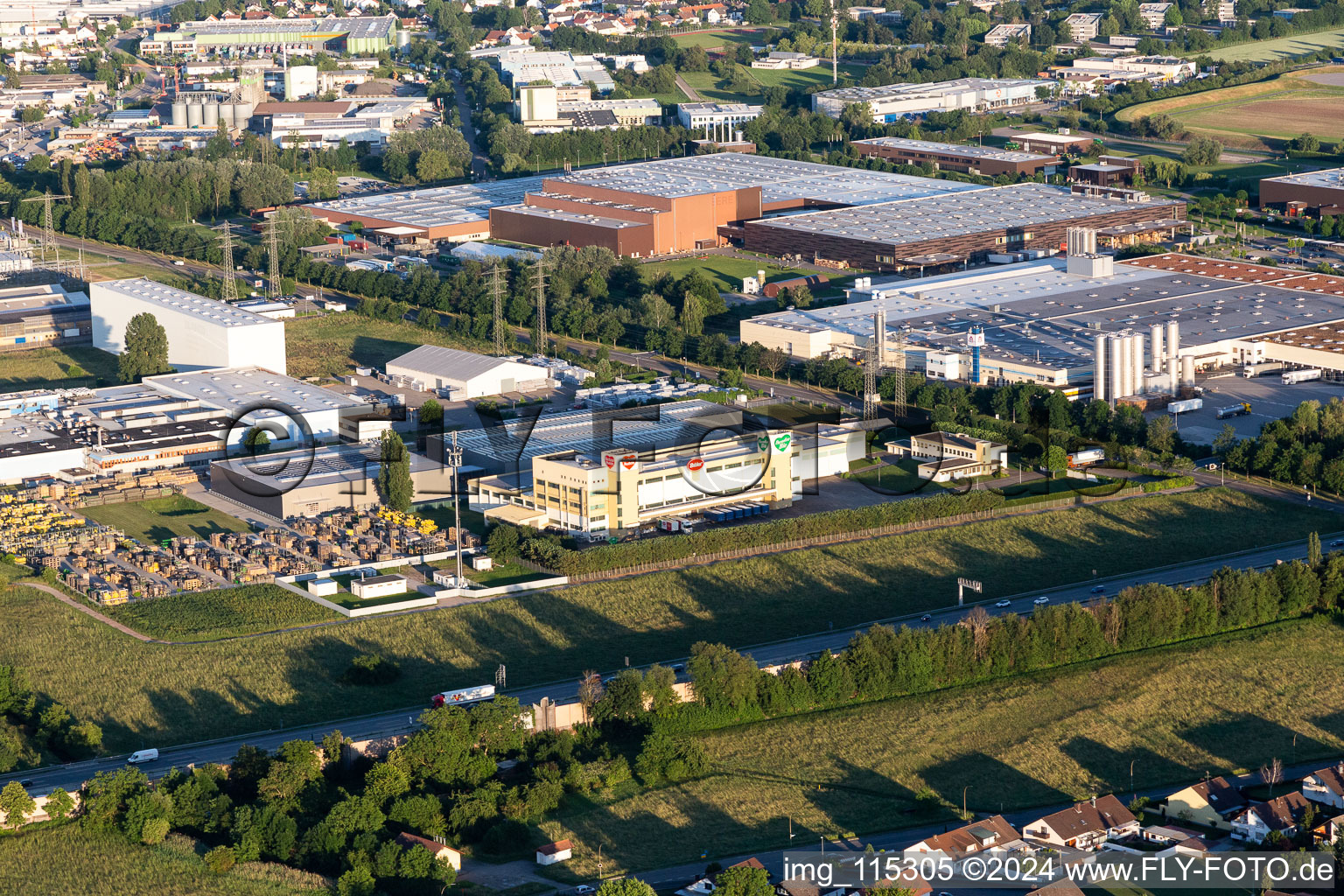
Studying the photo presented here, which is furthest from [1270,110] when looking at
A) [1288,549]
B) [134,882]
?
[134,882]

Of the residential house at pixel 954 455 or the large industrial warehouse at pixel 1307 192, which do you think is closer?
the residential house at pixel 954 455

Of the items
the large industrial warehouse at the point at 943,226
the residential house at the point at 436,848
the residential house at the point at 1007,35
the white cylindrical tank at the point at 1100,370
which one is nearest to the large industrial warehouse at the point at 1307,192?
the large industrial warehouse at the point at 943,226

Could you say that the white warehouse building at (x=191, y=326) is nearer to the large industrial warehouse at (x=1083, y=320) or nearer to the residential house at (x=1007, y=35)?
the large industrial warehouse at (x=1083, y=320)

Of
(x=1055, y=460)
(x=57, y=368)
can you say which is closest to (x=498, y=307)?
(x=57, y=368)

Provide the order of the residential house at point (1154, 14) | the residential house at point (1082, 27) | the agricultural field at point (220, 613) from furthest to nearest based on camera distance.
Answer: the residential house at point (1154, 14), the residential house at point (1082, 27), the agricultural field at point (220, 613)

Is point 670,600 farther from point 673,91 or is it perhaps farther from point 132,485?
point 673,91

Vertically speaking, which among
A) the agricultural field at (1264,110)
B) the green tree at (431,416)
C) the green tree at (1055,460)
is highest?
the agricultural field at (1264,110)

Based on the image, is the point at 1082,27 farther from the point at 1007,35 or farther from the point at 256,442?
the point at 256,442
